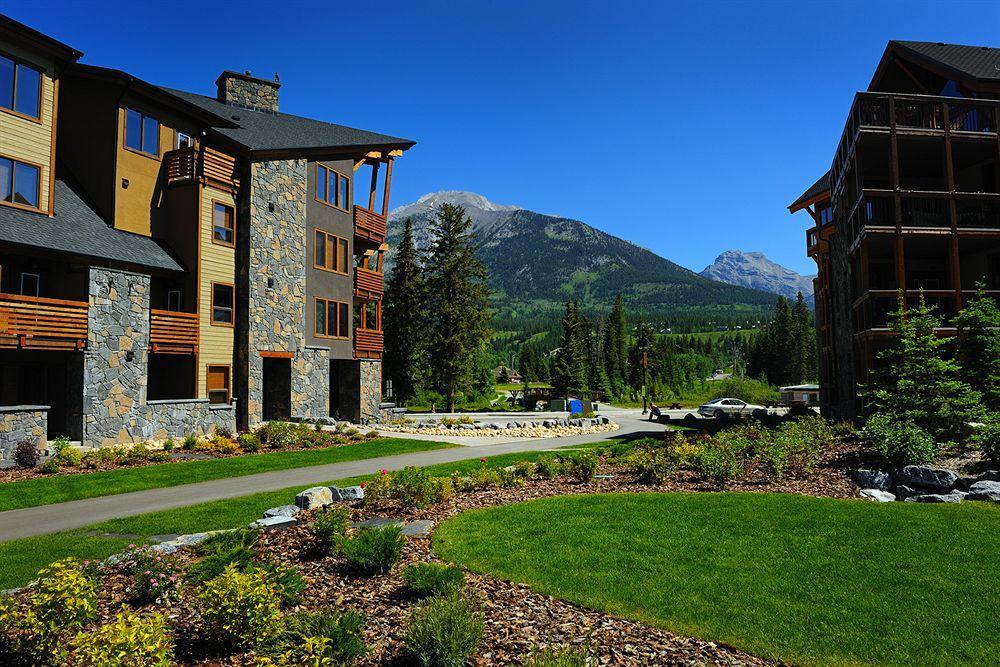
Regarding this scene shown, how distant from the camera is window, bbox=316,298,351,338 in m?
29.0

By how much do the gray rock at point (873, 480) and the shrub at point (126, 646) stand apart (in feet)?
39.3

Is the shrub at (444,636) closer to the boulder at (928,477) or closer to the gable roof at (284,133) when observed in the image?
the boulder at (928,477)

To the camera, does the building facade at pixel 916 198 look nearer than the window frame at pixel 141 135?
No

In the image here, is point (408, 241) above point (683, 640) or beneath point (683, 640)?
above

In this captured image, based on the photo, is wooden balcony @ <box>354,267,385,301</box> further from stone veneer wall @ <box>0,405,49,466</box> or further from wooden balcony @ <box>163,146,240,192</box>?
stone veneer wall @ <box>0,405,49,466</box>

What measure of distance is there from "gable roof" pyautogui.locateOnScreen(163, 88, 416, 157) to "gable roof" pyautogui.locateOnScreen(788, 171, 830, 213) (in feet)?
85.8

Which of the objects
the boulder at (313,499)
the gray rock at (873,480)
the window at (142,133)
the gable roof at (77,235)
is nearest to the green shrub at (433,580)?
the boulder at (313,499)

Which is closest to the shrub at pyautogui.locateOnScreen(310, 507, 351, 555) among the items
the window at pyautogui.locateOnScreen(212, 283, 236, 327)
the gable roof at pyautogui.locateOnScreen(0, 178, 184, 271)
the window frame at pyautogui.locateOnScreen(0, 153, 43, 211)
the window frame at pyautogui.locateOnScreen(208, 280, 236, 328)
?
the gable roof at pyautogui.locateOnScreen(0, 178, 184, 271)

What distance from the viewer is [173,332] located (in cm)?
2230

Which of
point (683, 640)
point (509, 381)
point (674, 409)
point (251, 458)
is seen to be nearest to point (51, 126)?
point (251, 458)

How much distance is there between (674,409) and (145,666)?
5475cm

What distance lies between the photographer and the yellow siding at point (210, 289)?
23.6m

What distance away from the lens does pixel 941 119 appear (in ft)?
85.6

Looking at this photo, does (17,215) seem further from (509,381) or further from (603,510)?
(509,381)
